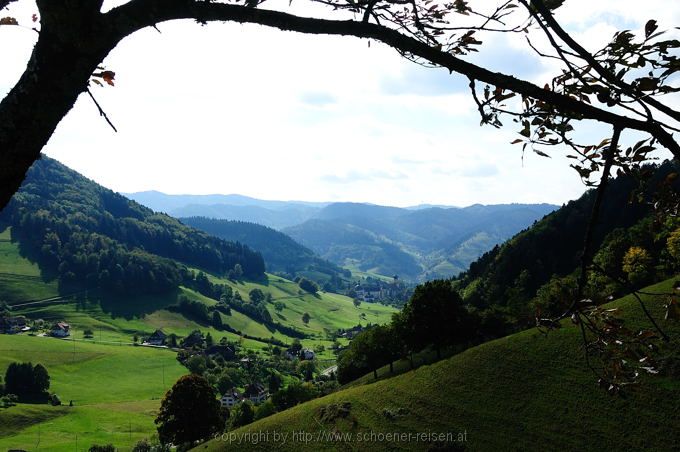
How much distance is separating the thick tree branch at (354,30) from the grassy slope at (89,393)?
94.6m

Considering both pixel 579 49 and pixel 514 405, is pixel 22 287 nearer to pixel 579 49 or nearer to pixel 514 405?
pixel 514 405

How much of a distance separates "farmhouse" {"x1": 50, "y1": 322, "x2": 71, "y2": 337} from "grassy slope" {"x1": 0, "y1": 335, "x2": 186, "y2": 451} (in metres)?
8.05

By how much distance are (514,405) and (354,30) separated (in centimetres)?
4521

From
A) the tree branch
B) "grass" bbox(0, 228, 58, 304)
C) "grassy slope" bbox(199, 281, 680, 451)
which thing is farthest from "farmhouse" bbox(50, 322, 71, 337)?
the tree branch

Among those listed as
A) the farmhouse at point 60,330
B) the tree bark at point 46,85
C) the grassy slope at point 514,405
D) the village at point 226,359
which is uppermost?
the tree bark at point 46,85

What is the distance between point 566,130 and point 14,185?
4.16 m

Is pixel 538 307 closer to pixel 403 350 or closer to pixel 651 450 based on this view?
pixel 651 450

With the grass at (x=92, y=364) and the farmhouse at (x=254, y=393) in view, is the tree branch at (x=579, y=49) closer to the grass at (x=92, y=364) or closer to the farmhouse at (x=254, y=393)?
the grass at (x=92, y=364)

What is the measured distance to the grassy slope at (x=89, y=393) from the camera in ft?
282

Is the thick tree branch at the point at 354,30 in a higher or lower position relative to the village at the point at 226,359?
higher

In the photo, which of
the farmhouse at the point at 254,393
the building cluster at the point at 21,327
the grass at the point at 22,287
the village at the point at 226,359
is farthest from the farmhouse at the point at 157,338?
the farmhouse at the point at 254,393

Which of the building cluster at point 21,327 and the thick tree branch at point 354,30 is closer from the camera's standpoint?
the thick tree branch at point 354,30

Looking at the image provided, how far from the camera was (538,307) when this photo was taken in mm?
3951

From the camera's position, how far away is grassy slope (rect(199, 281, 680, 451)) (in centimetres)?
3644
